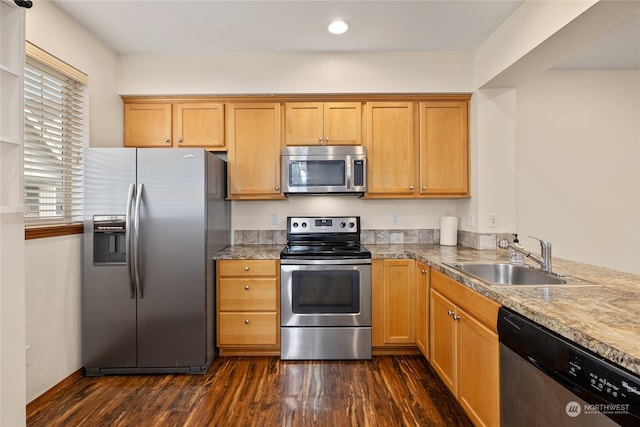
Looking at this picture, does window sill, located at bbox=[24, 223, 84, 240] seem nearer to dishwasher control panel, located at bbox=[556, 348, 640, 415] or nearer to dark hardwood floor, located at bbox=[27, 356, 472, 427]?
dark hardwood floor, located at bbox=[27, 356, 472, 427]

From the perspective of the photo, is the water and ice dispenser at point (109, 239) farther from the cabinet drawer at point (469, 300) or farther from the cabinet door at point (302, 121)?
the cabinet drawer at point (469, 300)

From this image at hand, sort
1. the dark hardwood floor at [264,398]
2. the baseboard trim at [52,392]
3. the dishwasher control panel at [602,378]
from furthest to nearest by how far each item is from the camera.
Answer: the baseboard trim at [52,392], the dark hardwood floor at [264,398], the dishwasher control panel at [602,378]

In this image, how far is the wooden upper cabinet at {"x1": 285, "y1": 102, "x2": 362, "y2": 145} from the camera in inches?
122

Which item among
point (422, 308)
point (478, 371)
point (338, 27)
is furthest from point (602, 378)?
point (338, 27)

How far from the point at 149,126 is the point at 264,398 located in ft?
8.26

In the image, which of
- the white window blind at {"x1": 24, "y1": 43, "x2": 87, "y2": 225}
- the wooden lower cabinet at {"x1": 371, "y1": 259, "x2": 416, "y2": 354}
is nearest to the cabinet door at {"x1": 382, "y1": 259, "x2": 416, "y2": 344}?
the wooden lower cabinet at {"x1": 371, "y1": 259, "x2": 416, "y2": 354}

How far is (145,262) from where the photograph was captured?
2.51m

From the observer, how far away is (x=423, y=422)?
1950 mm

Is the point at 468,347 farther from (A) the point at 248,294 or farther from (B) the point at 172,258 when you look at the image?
(B) the point at 172,258

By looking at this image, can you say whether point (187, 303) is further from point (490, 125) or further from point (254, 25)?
point (490, 125)

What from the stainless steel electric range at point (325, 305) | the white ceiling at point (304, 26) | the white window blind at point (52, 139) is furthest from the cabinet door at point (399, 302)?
the white window blind at point (52, 139)

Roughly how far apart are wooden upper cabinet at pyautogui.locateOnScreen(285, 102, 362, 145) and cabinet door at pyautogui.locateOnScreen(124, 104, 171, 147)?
3.66ft

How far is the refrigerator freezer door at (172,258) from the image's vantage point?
252 cm

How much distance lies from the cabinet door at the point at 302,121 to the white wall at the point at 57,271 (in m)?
1.57
